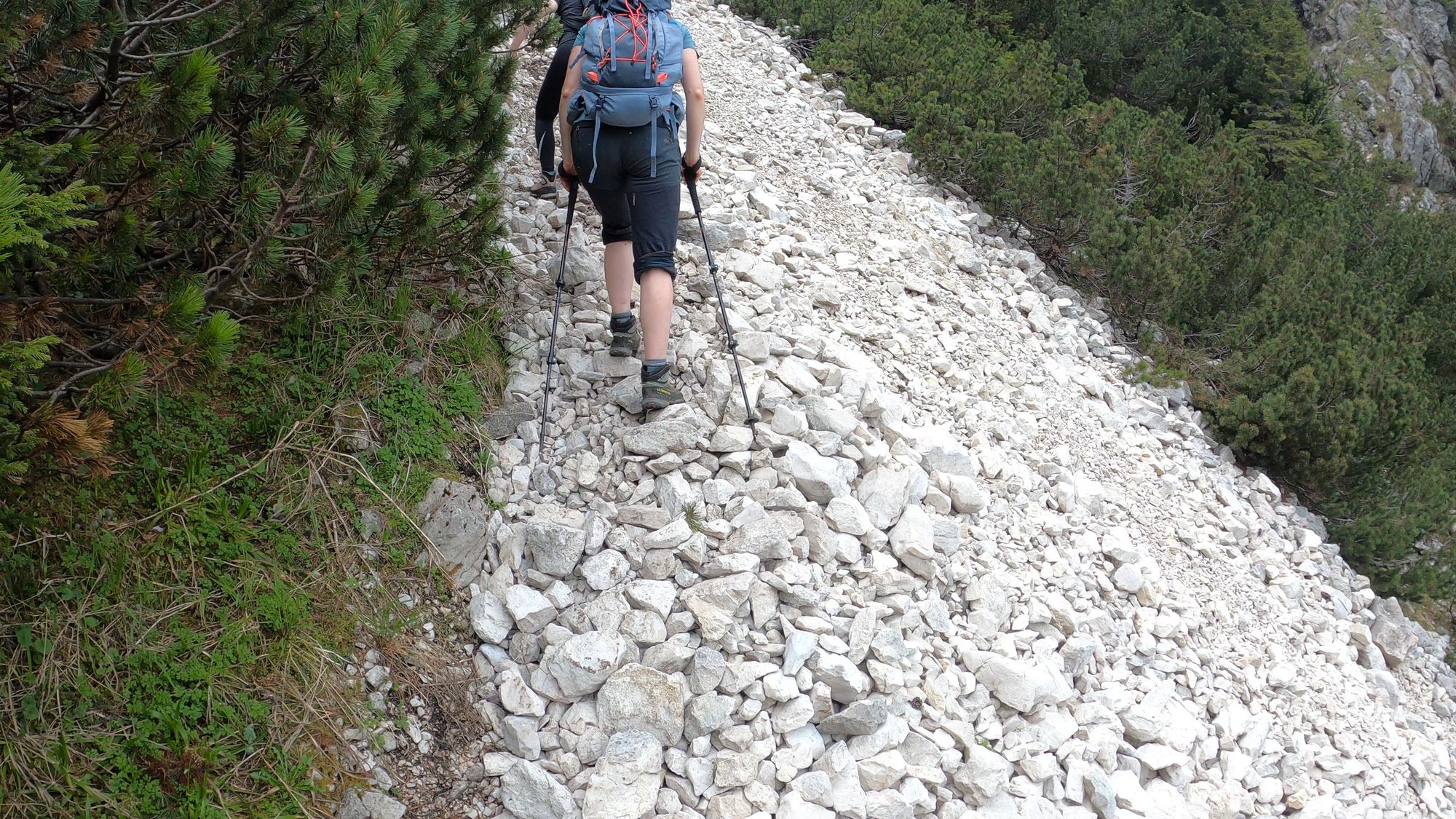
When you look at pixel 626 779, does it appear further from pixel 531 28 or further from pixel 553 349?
pixel 531 28

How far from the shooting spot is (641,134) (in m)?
4.27

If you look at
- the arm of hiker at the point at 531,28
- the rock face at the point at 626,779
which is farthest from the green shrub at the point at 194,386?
the arm of hiker at the point at 531,28

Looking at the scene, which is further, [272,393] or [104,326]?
[272,393]

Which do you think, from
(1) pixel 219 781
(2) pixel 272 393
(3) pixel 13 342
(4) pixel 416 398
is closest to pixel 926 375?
(4) pixel 416 398

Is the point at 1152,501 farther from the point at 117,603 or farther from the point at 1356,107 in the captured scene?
the point at 1356,107

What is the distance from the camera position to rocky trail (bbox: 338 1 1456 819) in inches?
148

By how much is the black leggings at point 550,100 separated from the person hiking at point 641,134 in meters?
0.62

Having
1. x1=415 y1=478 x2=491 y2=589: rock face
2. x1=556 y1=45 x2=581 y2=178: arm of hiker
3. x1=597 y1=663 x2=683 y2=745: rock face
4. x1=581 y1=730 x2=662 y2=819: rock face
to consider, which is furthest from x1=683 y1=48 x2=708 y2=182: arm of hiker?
x1=581 y1=730 x2=662 y2=819: rock face

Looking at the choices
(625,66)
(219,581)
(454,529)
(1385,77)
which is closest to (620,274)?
(625,66)

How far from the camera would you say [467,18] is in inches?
179

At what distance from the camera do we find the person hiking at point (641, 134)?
13.7ft

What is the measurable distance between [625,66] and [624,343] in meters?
1.42

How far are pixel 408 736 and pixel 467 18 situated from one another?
3.26 meters

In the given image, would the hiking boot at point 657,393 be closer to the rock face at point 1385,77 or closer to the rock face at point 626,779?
the rock face at point 626,779
